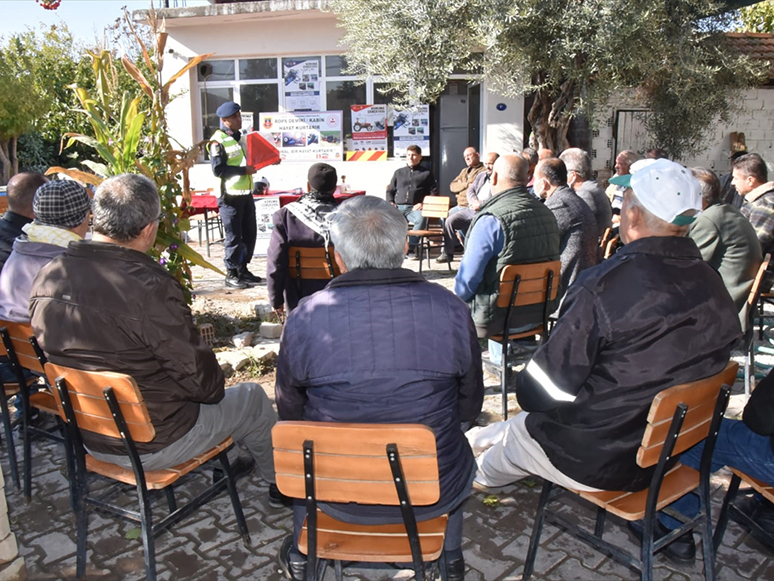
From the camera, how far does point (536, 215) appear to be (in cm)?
429

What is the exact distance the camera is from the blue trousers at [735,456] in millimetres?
2574

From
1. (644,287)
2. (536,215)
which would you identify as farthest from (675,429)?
(536,215)

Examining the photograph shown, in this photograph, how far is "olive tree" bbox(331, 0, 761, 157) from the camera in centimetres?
844

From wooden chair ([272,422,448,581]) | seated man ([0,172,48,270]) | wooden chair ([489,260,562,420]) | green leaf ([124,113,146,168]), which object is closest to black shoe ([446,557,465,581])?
wooden chair ([272,422,448,581])

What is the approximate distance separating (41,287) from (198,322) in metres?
3.49

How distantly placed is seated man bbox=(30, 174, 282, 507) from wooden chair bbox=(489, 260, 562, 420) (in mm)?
1991

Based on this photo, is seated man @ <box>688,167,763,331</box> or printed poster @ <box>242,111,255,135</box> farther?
printed poster @ <box>242,111,255,135</box>

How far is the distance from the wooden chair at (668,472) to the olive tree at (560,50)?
23.3 ft

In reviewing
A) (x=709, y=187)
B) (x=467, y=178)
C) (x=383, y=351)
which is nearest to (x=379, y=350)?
(x=383, y=351)

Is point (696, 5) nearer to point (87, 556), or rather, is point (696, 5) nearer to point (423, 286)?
point (423, 286)

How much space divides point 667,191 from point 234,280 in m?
6.57

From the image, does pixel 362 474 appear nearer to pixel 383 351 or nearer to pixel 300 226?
pixel 383 351

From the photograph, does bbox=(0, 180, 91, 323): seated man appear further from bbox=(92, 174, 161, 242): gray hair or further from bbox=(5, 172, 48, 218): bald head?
bbox=(92, 174, 161, 242): gray hair

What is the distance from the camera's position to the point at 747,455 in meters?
2.63
